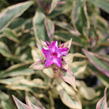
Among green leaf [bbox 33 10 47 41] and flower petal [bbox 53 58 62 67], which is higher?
flower petal [bbox 53 58 62 67]

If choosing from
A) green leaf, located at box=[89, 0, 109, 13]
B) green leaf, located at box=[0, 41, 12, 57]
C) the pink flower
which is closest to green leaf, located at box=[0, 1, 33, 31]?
green leaf, located at box=[0, 41, 12, 57]

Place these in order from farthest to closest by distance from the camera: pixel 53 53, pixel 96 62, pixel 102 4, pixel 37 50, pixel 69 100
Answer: pixel 102 4 → pixel 96 62 → pixel 69 100 → pixel 37 50 → pixel 53 53

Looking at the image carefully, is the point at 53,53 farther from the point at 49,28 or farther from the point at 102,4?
the point at 102,4

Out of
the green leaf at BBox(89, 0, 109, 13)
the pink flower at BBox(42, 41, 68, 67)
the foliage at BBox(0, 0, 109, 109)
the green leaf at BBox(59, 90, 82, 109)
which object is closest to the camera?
the pink flower at BBox(42, 41, 68, 67)

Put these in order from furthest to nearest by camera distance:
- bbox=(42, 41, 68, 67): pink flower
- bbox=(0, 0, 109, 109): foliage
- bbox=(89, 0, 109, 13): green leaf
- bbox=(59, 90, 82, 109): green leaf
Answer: bbox=(89, 0, 109, 13): green leaf < bbox=(0, 0, 109, 109): foliage < bbox=(59, 90, 82, 109): green leaf < bbox=(42, 41, 68, 67): pink flower

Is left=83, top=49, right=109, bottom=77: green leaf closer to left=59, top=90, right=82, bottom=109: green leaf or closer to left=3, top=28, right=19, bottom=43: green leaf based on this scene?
left=59, top=90, right=82, bottom=109: green leaf

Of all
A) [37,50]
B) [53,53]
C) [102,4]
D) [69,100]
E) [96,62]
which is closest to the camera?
[53,53]

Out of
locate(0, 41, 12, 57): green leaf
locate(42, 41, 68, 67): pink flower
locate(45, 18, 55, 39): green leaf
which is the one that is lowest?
locate(0, 41, 12, 57): green leaf

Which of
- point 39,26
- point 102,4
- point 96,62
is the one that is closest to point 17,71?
point 39,26

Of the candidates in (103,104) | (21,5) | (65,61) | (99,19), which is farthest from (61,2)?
(103,104)
